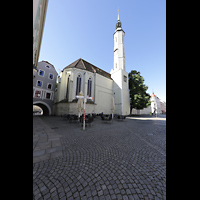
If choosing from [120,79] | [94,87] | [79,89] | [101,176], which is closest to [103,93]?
[94,87]

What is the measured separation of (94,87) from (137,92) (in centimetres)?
1132

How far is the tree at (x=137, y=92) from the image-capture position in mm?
21094

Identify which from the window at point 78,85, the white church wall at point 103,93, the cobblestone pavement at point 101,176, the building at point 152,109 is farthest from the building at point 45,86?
the building at point 152,109

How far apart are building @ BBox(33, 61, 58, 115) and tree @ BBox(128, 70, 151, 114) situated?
2054 centimetres

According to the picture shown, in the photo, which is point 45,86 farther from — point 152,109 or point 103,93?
point 152,109

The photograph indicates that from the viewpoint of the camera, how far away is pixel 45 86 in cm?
1995

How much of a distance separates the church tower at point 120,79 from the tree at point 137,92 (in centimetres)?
153

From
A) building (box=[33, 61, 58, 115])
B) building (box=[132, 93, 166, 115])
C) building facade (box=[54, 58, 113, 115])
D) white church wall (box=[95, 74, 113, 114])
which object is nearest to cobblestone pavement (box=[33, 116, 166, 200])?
building facade (box=[54, 58, 113, 115])

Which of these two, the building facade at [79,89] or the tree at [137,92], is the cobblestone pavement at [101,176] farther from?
the tree at [137,92]
